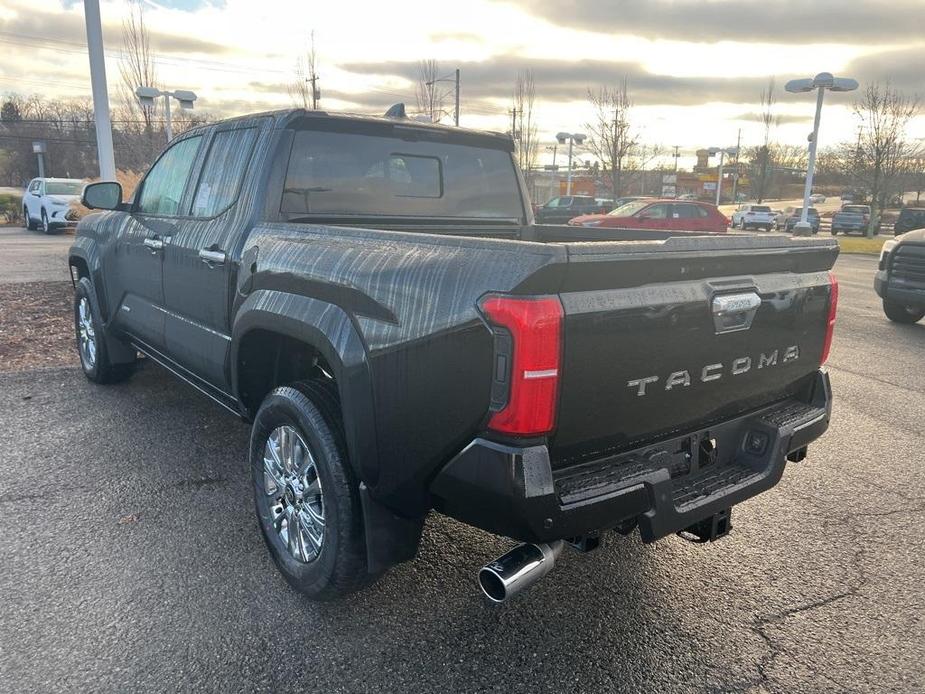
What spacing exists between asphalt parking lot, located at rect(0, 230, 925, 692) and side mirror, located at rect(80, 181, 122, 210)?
162 cm

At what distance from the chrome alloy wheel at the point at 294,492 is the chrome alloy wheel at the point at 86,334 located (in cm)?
335

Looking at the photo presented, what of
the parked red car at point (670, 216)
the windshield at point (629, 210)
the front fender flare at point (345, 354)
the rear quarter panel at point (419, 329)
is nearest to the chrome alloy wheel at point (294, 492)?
the front fender flare at point (345, 354)

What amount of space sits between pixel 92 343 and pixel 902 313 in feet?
32.6

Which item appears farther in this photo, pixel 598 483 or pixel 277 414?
pixel 277 414

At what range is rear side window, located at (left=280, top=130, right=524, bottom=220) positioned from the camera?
352cm

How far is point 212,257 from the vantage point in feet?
11.7

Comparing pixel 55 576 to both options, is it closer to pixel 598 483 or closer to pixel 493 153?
pixel 598 483

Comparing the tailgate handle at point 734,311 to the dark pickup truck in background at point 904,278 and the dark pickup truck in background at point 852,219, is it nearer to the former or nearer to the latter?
the dark pickup truck in background at point 904,278

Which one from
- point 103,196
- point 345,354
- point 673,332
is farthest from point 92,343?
point 673,332

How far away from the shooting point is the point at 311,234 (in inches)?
114

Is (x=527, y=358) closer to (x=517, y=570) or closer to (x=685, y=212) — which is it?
(x=517, y=570)

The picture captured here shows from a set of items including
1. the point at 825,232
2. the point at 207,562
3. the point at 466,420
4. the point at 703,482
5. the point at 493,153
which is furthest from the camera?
the point at 825,232

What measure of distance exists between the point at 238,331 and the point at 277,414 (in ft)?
1.72

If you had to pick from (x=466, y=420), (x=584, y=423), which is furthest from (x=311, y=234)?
(x=584, y=423)
